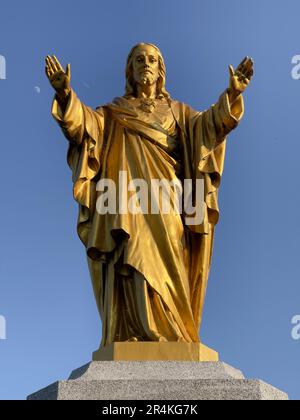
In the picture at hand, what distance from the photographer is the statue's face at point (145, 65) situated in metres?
15.0

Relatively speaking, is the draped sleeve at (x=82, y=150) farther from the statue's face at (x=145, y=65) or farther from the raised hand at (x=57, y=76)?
the statue's face at (x=145, y=65)

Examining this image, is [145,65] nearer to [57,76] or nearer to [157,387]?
[57,76]

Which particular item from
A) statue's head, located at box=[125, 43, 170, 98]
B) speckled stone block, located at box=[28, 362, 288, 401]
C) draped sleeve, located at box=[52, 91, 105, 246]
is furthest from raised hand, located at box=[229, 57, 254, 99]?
speckled stone block, located at box=[28, 362, 288, 401]

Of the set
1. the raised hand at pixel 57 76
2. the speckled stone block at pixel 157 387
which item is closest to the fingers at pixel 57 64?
the raised hand at pixel 57 76

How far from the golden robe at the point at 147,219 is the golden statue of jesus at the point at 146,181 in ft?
0.05

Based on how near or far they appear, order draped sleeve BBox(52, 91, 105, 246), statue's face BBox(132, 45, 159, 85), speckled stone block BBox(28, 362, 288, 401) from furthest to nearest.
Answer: statue's face BBox(132, 45, 159, 85) → draped sleeve BBox(52, 91, 105, 246) → speckled stone block BBox(28, 362, 288, 401)

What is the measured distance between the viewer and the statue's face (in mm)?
15023

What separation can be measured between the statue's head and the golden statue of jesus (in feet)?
0.05

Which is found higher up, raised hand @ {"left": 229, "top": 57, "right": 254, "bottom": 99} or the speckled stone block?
raised hand @ {"left": 229, "top": 57, "right": 254, "bottom": 99}

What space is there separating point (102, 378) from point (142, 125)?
4.15 m

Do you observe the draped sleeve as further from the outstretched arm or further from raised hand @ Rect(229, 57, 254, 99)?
raised hand @ Rect(229, 57, 254, 99)

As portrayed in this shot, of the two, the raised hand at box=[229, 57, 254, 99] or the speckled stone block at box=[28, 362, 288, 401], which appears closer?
the speckled stone block at box=[28, 362, 288, 401]

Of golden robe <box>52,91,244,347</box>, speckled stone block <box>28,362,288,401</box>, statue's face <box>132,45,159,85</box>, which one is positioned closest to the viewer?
speckled stone block <box>28,362,288,401</box>

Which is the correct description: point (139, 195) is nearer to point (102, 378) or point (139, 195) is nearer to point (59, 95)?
point (59, 95)
